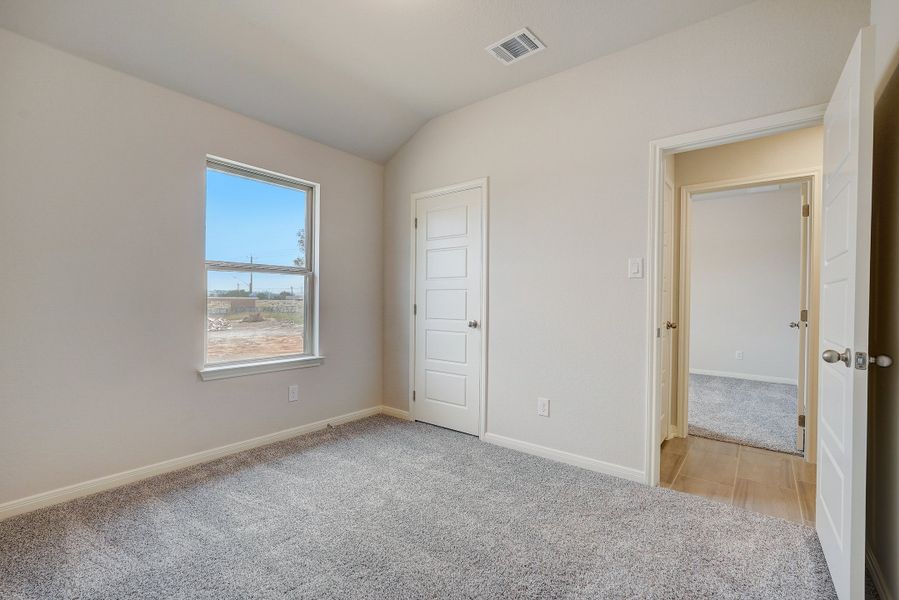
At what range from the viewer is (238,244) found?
3064 mm

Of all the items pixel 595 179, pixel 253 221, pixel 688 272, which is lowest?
pixel 688 272

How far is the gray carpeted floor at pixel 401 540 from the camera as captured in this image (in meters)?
1.61

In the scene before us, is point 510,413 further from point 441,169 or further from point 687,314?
point 441,169

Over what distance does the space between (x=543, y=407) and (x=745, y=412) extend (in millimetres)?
2555

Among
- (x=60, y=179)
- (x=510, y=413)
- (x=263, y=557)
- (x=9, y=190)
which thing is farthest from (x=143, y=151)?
(x=510, y=413)

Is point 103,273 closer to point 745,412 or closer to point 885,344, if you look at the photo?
point 885,344

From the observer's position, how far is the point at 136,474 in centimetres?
250

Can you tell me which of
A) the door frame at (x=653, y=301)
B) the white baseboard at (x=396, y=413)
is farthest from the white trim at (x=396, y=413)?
the door frame at (x=653, y=301)

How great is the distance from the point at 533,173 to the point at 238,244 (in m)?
2.24

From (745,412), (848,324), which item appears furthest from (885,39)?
(745,412)

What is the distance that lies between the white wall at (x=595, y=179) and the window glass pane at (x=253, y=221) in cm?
135

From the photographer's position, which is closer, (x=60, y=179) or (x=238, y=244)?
(x=60, y=179)

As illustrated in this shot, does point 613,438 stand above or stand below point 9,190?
below

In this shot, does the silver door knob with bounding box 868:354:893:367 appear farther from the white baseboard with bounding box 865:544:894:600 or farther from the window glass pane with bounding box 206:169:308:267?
the window glass pane with bounding box 206:169:308:267
